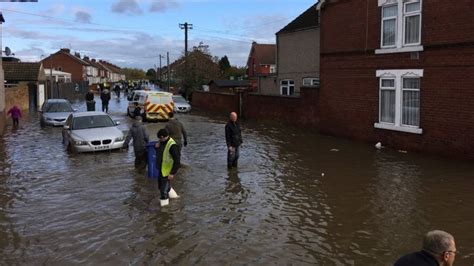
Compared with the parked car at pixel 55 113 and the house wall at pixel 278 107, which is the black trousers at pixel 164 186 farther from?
the parked car at pixel 55 113

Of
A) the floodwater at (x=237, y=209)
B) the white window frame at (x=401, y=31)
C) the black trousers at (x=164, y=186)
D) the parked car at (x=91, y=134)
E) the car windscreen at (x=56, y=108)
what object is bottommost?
the floodwater at (x=237, y=209)

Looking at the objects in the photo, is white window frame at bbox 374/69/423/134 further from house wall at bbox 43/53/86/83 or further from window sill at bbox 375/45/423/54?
house wall at bbox 43/53/86/83

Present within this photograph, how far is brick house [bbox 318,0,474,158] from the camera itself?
48.9 feet

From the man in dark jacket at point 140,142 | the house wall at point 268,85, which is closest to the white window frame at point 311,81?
the house wall at point 268,85

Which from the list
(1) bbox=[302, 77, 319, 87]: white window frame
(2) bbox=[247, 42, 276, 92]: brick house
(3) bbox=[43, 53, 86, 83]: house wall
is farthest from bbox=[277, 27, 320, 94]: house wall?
(3) bbox=[43, 53, 86, 83]: house wall

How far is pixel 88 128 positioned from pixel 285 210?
9870 millimetres

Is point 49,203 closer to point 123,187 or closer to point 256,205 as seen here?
point 123,187

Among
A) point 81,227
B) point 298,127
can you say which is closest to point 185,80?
point 298,127

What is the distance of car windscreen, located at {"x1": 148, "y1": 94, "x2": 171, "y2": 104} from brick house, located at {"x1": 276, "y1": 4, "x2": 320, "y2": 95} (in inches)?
348

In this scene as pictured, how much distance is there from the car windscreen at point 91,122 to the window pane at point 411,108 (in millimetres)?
9712

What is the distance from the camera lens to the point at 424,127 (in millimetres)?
16219

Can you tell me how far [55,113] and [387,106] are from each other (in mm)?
16202

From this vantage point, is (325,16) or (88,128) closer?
(88,128)

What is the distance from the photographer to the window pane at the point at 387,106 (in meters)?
17.7
